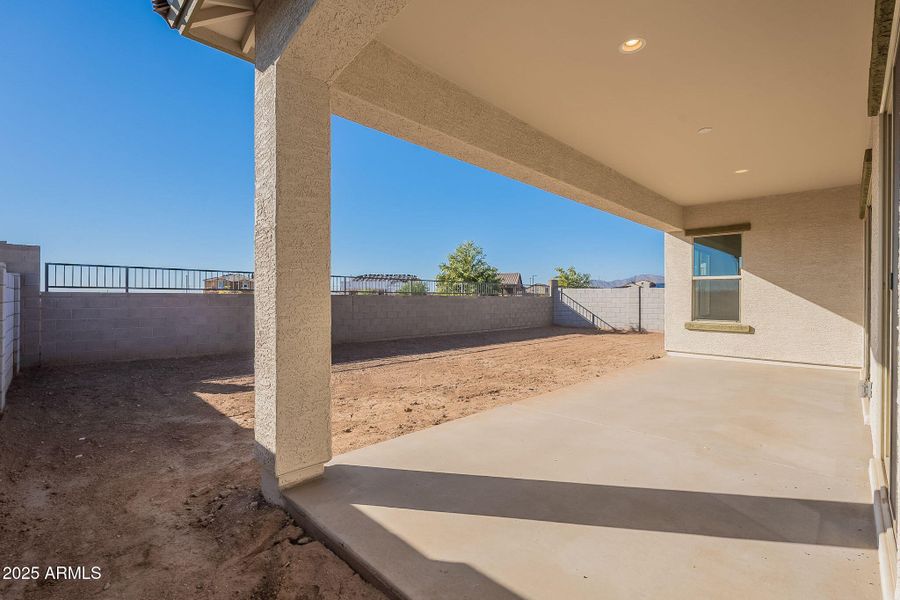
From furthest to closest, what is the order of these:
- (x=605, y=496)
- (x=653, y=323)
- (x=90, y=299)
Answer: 1. (x=653, y=323)
2. (x=90, y=299)
3. (x=605, y=496)

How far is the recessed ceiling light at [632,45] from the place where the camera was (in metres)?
2.20

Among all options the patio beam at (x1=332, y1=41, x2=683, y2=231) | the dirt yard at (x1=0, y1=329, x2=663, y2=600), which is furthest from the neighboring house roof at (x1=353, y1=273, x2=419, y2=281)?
the patio beam at (x1=332, y1=41, x2=683, y2=231)

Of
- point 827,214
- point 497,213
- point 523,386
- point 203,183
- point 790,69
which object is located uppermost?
point 497,213

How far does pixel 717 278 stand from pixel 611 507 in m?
5.86

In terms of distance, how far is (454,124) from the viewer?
2.79 m

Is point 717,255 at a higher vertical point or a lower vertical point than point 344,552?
higher

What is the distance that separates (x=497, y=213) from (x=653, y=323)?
77.4 feet

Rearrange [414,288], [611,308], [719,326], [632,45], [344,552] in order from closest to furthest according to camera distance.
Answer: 1. [344,552]
2. [632,45]
3. [719,326]
4. [414,288]
5. [611,308]

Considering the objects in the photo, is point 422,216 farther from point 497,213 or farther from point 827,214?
point 827,214

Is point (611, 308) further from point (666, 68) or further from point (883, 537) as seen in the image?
point (883, 537)

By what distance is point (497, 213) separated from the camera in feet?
114

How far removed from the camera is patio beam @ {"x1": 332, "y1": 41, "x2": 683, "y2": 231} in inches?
91.9

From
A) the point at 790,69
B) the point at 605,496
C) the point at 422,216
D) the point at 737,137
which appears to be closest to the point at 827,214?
the point at 737,137

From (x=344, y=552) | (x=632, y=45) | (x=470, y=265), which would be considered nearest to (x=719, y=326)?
(x=632, y=45)
